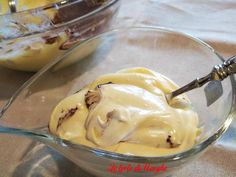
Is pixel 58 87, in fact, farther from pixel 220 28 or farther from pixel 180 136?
pixel 220 28

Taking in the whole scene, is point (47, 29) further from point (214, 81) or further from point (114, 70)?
point (214, 81)

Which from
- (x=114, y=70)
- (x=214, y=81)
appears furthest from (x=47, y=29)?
(x=214, y=81)

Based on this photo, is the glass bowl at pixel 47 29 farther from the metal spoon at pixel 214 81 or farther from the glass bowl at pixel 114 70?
the metal spoon at pixel 214 81

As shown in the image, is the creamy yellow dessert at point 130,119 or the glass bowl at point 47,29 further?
the glass bowl at point 47,29

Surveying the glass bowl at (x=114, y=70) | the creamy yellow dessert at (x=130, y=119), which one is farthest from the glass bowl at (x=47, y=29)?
the creamy yellow dessert at (x=130, y=119)

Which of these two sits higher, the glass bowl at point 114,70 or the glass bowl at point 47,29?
the glass bowl at point 47,29

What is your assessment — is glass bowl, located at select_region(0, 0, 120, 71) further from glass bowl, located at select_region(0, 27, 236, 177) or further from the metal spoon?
the metal spoon

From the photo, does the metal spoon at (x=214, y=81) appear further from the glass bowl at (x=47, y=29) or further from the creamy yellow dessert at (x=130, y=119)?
the glass bowl at (x=47, y=29)
